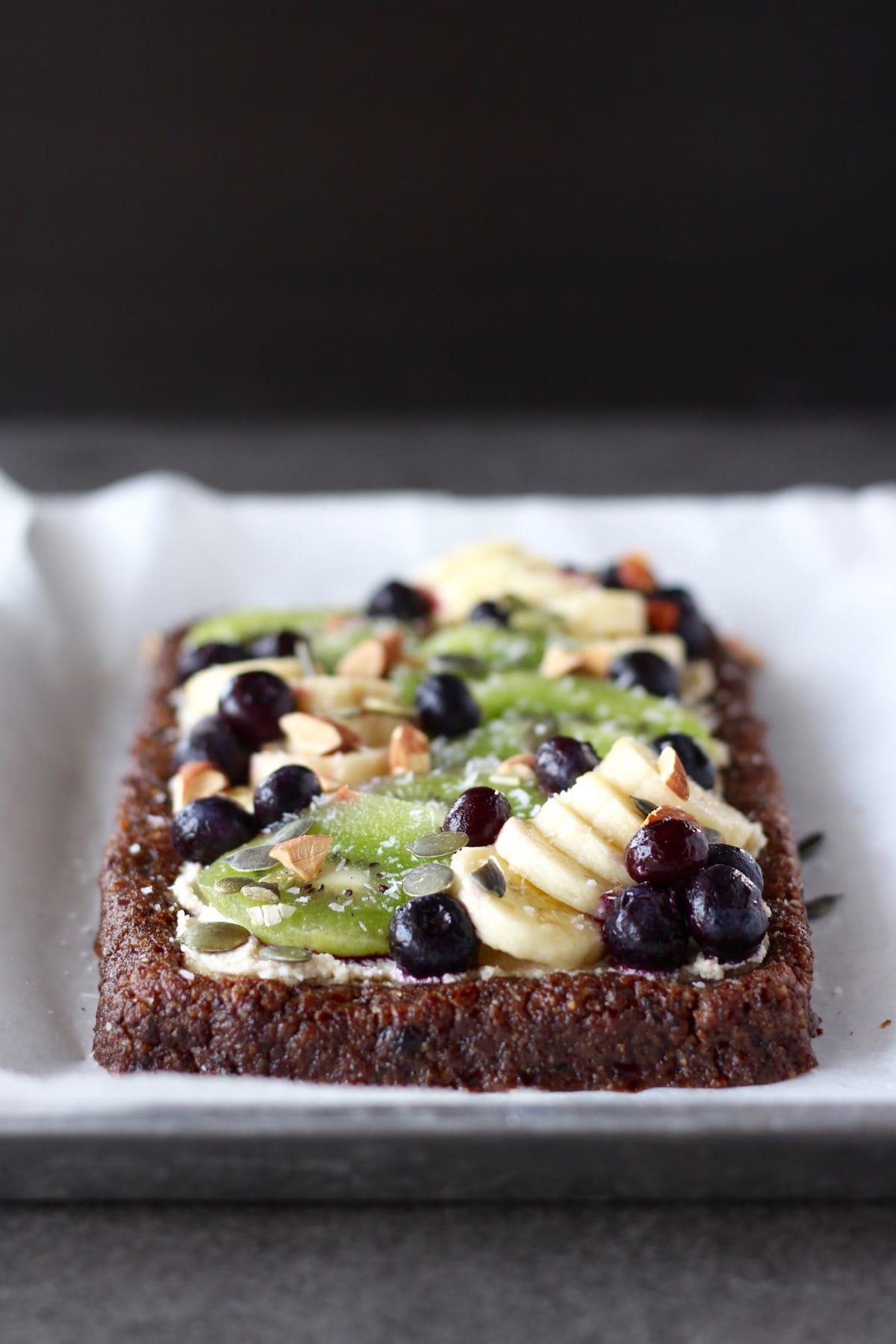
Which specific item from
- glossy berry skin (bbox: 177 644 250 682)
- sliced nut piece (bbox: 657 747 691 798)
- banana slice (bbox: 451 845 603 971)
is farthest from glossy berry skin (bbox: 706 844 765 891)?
glossy berry skin (bbox: 177 644 250 682)

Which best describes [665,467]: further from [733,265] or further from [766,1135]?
[766,1135]

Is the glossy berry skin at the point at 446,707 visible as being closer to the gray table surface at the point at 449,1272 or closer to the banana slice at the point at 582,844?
the banana slice at the point at 582,844

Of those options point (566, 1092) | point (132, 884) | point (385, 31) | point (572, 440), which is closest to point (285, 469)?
point (572, 440)

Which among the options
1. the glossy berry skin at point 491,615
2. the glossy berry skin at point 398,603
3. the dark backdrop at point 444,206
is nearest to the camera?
the glossy berry skin at point 491,615

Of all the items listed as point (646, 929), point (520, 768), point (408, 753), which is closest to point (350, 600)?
point (408, 753)

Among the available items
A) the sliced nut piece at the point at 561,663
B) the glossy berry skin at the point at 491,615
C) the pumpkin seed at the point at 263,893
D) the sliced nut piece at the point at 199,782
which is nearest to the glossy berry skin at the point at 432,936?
the pumpkin seed at the point at 263,893

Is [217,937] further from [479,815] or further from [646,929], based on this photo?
[646,929]
